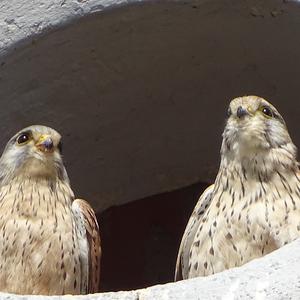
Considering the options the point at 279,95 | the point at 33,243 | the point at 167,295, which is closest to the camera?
the point at 167,295

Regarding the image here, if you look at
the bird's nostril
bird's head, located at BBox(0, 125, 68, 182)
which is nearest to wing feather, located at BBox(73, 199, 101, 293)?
bird's head, located at BBox(0, 125, 68, 182)

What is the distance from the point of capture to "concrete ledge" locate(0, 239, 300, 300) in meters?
4.52

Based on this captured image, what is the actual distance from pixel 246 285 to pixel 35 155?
146 centimetres

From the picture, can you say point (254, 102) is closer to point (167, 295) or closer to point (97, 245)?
point (97, 245)

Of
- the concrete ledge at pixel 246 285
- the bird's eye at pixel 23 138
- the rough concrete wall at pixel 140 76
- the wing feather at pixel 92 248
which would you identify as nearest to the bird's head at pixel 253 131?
the rough concrete wall at pixel 140 76

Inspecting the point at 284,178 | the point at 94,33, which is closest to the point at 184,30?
the point at 94,33

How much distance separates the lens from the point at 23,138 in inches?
227

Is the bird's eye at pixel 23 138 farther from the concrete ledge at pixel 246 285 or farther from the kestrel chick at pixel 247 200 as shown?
the concrete ledge at pixel 246 285

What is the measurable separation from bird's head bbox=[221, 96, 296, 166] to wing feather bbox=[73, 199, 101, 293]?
0.61m

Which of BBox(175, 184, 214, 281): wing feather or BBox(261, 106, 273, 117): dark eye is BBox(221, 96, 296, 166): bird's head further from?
BBox(175, 184, 214, 281): wing feather

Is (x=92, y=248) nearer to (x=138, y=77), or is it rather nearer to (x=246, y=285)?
(x=138, y=77)

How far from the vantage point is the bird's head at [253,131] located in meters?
5.57

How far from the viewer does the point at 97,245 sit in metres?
5.56

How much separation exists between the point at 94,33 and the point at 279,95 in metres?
0.93
